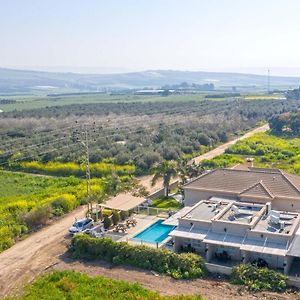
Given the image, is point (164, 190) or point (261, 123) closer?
point (164, 190)

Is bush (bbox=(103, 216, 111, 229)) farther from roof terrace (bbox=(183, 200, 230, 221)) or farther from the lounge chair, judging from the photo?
the lounge chair

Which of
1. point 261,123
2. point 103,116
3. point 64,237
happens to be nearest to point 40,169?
point 64,237

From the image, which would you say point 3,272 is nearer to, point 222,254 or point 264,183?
point 222,254

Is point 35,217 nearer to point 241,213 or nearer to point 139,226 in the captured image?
point 139,226

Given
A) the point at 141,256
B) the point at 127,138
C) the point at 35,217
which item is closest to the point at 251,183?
the point at 141,256

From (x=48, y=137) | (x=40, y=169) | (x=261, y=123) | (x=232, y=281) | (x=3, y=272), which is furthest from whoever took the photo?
(x=261, y=123)

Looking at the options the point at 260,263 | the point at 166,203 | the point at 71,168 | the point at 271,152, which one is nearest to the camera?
the point at 260,263
